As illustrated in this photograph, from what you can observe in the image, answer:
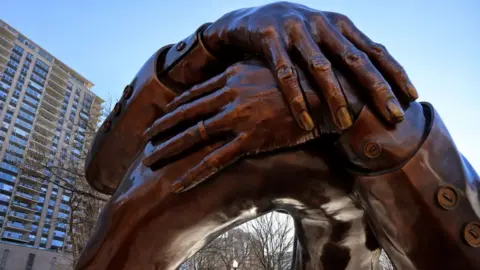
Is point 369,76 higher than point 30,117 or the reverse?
the reverse

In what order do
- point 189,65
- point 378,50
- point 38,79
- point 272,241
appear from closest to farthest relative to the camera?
point 378,50
point 189,65
point 272,241
point 38,79

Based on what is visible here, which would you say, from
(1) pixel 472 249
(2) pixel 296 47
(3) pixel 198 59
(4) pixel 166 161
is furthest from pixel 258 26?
(1) pixel 472 249

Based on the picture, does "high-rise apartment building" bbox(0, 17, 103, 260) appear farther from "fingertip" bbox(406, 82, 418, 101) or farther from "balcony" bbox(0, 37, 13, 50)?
"fingertip" bbox(406, 82, 418, 101)

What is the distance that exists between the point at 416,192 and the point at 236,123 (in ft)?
1.21

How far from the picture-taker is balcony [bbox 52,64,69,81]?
167 ft

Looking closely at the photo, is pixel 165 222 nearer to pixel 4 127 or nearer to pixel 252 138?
pixel 252 138

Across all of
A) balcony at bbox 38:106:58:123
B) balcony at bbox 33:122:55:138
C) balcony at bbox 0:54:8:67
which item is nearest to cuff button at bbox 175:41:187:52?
balcony at bbox 33:122:55:138

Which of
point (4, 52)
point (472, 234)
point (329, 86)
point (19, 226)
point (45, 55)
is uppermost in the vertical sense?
point (45, 55)

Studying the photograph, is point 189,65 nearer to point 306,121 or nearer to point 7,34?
point 306,121

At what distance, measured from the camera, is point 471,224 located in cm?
63

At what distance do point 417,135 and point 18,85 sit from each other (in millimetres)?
54573

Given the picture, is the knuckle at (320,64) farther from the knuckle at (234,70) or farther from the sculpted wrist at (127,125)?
the sculpted wrist at (127,125)

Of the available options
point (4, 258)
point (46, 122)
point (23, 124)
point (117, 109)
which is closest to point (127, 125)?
point (117, 109)

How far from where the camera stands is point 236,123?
698 millimetres
